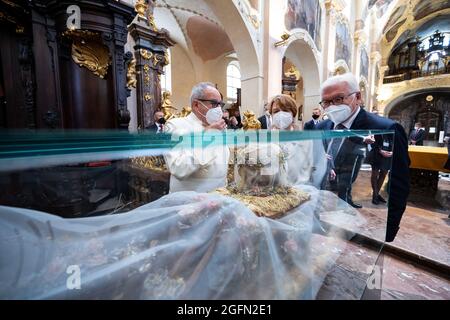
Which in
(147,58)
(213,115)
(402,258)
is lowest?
(402,258)

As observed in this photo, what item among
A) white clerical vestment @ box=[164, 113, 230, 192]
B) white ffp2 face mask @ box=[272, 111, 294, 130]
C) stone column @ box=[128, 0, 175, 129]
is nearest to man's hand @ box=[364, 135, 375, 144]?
white ffp2 face mask @ box=[272, 111, 294, 130]

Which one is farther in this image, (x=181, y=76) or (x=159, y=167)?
(x=181, y=76)

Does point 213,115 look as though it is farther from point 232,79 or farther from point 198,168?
point 232,79

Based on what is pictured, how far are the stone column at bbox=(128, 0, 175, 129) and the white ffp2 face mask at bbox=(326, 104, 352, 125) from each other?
449cm

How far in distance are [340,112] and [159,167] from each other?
3.79 feet

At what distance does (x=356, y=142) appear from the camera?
119cm

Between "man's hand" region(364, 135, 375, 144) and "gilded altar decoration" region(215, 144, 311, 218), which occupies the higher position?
"man's hand" region(364, 135, 375, 144)

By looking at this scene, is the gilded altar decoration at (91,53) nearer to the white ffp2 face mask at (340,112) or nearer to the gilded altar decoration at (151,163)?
the gilded altar decoration at (151,163)

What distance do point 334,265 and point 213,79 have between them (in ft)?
44.7

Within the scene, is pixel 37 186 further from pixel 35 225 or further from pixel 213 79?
pixel 213 79

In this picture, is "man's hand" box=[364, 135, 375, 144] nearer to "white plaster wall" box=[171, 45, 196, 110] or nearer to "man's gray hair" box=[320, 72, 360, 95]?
"man's gray hair" box=[320, 72, 360, 95]

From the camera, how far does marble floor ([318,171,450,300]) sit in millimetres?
867

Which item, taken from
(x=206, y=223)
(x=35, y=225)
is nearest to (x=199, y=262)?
(x=206, y=223)

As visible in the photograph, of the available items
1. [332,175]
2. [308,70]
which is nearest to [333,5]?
[308,70]
